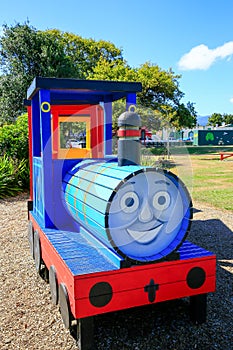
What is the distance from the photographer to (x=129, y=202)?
2.65m

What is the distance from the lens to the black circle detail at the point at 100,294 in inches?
101

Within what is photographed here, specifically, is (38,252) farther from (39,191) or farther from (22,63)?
(22,63)

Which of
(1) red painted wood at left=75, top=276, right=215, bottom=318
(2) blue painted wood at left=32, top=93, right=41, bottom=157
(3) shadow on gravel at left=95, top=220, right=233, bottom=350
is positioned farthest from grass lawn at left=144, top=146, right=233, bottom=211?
(2) blue painted wood at left=32, top=93, right=41, bottom=157

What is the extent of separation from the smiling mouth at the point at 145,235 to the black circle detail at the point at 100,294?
1.37ft

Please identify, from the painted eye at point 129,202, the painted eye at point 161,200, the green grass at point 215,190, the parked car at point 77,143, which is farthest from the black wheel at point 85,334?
the green grass at point 215,190

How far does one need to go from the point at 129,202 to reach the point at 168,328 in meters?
1.21

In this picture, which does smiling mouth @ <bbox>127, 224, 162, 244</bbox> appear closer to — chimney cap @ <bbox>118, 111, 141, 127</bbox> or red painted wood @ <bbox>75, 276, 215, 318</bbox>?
red painted wood @ <bbox>75, 276, 215, 318</bbox>

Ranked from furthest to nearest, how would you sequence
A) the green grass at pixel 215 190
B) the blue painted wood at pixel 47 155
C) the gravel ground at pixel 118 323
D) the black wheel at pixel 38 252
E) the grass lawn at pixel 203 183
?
the green grass at pixel 215 190 < the black wheel at pixel 38 252 < the blue painted wood at pixel 47 155 < the grass lawn at pixel 203 183 < the gravel ground at pixel 118 323

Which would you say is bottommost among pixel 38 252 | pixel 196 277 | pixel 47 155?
pixel 38 252

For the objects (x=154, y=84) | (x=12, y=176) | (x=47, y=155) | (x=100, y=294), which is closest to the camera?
(x=100, y=294)

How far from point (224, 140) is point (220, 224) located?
48157 mm

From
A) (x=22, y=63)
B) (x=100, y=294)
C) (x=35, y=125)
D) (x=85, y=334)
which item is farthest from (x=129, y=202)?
(x=22, y=63)

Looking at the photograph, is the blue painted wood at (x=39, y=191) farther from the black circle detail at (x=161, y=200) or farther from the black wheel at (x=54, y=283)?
the black circle detail at (x=161, y=200)

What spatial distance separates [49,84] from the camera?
3842 millimetres
